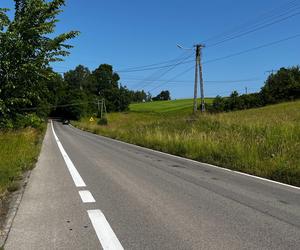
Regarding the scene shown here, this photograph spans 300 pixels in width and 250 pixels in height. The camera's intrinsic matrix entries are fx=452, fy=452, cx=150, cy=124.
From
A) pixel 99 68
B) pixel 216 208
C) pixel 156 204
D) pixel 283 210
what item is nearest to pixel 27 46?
pixel 156 204

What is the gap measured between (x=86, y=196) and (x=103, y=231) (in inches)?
119

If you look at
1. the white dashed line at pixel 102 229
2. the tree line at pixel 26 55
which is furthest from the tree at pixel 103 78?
the white dashed line at pixel 102 229

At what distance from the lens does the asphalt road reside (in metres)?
5.76

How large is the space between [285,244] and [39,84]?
9.87 metres

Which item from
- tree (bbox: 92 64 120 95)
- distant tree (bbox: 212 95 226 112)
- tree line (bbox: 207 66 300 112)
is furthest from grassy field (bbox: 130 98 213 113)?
tree (bbox: 92 64 120 95)

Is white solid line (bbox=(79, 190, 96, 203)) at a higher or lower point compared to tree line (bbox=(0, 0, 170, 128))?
lower

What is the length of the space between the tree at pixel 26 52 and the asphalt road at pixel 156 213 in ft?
8.33

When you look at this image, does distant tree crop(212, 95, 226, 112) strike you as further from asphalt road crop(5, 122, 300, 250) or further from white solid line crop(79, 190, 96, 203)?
white solid line crop(79, 190, 96, 203)

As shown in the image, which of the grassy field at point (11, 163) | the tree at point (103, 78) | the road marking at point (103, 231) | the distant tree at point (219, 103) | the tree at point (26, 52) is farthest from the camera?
the tree at point (103, 78)

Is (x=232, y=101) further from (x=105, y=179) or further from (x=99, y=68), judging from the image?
(x=105, y=179)

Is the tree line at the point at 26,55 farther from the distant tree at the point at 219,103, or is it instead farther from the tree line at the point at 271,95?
the distant tree at the point at 219,103

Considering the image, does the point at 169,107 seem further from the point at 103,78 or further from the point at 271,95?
the point at 271,95

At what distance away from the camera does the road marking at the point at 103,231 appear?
561 centimetres

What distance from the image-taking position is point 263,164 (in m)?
13.6
